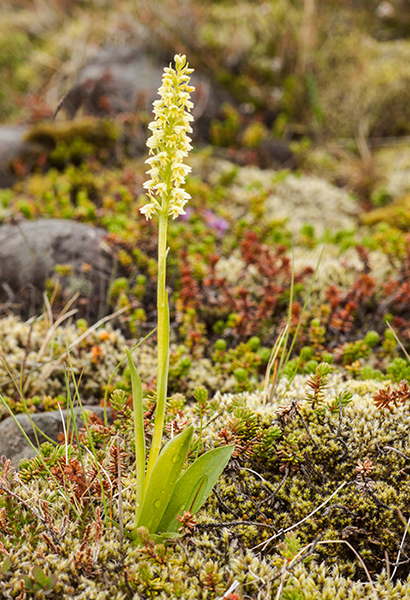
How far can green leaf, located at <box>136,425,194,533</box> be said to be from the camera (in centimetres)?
164

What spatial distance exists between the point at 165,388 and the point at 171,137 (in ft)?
3.17

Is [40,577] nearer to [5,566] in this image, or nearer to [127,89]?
[5,566]

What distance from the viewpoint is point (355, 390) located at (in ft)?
8.37

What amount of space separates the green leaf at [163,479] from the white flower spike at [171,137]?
0.87 m

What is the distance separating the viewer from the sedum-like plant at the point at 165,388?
Result: 5.18 feet

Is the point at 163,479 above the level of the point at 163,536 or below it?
above

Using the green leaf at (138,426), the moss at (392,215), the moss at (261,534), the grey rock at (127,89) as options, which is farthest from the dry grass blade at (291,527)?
the grey rock at (127,89)

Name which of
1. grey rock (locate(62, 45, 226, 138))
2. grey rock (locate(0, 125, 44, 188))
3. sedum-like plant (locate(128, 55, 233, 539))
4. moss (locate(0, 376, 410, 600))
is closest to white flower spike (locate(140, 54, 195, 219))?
sedum-like plant (locate(128, 55, 233, 539))

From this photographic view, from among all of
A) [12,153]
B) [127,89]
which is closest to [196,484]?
[12,153]

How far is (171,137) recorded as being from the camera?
158 centimetres

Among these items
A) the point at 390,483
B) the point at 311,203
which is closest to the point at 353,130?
the point at 311,203

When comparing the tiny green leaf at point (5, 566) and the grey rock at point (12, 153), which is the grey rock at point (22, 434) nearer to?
the tiny green leaf at point (5, 566)

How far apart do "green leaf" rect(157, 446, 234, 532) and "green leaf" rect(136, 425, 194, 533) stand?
5 centimetres

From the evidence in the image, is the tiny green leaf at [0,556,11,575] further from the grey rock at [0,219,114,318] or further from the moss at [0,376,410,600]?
the grey rock at [0,219,114,318]
